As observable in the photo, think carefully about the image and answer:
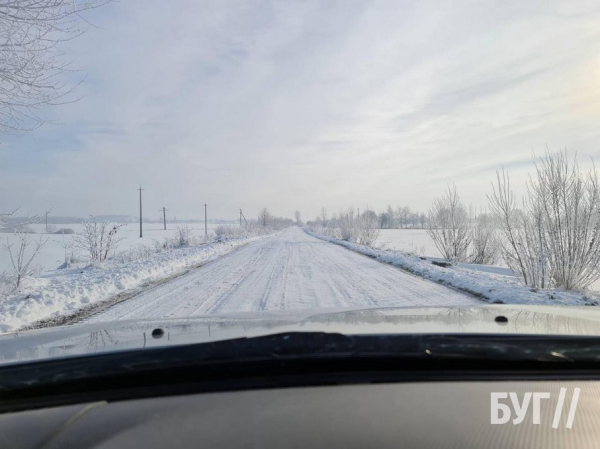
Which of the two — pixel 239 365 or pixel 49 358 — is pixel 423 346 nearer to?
pixel 239 365

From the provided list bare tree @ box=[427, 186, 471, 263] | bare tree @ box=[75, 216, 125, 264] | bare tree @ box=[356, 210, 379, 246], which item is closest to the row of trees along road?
bare tree @ box=[427, 186, 471, 263]

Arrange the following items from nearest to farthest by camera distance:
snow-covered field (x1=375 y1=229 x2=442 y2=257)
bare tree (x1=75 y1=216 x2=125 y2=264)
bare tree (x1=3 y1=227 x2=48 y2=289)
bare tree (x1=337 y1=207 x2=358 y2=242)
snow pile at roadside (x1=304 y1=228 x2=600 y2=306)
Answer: snow pile at roadside (x1=304 y1=228 x2=600 y2=306), bare tree (x1=3 y1=227 x2=48 y2=289), bare tree (x1=75 y1=216 x2=125 y2=264), snow-covered field (x1=375 y1=229 x2=442 y2=257), bare tree (x1=337 y1=207 x2=358 y2=242)

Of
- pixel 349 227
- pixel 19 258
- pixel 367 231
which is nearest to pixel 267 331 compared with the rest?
pixel 19 258

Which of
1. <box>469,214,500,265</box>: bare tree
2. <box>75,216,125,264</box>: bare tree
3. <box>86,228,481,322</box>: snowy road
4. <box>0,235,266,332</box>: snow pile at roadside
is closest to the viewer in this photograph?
<box>0,235,266,332</box>: snow pile at roadside

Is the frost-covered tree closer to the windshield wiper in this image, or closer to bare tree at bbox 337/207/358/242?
the windshield wiper

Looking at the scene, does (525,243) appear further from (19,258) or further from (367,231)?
(367,231)

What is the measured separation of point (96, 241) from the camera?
20.8 m

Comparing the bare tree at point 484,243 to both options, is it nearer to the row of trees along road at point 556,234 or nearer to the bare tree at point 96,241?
the row of trees along road at point 556,234

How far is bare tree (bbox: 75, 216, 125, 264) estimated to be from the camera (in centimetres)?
2078

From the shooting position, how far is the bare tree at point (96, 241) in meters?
20.8

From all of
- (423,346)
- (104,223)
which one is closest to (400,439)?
(423,346)

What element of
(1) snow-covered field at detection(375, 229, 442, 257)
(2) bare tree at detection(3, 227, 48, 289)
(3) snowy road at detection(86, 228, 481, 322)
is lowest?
(1) snow-covered field at detection(375, 229, 442, 257)

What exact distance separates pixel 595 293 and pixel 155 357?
35.9ft

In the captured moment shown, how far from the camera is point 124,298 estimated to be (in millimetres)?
9758
